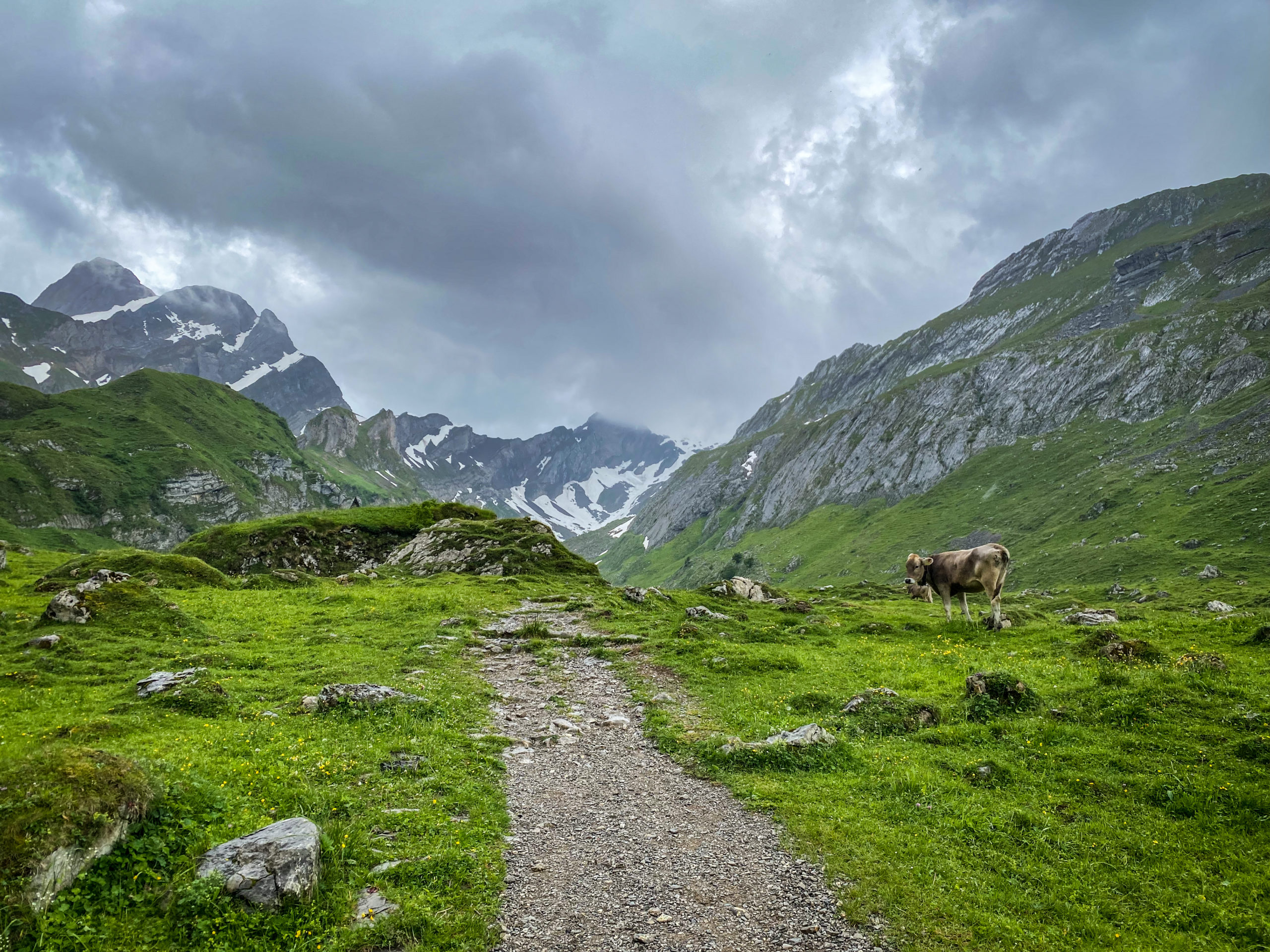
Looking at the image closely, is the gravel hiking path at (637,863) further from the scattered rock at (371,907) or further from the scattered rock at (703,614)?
the scattered rock at (703,614)

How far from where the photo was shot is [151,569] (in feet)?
156

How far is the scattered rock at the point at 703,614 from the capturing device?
Answer: 39522 mm

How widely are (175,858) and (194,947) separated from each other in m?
1.79

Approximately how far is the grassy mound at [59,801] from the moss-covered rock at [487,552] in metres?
54.0

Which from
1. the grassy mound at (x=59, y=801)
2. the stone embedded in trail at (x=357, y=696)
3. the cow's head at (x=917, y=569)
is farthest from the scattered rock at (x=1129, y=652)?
the grassy mound at (x=59, y=801)

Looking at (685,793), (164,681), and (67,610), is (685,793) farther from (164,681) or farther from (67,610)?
(67,610)

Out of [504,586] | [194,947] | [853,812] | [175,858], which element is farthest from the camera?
[504,586]

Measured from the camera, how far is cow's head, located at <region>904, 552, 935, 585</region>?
34.6 m

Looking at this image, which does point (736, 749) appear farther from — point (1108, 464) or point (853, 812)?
point (1108, 464)

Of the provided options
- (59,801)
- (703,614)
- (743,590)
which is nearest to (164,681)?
(59,801)

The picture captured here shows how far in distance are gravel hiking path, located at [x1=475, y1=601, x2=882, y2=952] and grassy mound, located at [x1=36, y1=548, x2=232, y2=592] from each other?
141 feet

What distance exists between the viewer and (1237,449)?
12069 cm

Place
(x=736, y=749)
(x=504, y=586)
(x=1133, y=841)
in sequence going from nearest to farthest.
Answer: (x=1133, y=841) < (x=736, y=749) < (x=504, y=586)

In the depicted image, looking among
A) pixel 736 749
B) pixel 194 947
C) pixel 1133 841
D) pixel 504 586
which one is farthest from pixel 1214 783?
pixel 504 586
